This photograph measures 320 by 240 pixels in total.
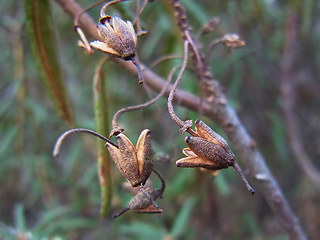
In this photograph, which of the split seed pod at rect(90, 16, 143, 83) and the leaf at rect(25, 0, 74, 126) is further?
the leaf at rect(25, 0, 74, 126)

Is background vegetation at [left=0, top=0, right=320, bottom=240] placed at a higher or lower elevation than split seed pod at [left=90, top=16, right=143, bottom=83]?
lower

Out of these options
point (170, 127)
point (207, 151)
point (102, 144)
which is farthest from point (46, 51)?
point (170, 127)

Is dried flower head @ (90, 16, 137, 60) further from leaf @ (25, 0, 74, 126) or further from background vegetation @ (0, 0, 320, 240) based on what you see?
background vegetation @ (0, 0, 320, 240)

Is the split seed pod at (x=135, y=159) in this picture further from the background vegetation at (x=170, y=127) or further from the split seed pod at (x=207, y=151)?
the background vegetation at (x=170, y=127)

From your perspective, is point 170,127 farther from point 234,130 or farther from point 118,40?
point 118,40

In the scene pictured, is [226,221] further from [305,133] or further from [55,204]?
[55,204]

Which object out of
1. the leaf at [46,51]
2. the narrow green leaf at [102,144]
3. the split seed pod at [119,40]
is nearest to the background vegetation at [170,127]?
the leaf at [46,51]

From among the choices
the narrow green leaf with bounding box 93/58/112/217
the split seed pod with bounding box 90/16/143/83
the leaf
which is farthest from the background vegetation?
the split seed pod with bounding box 90/16/143/83
